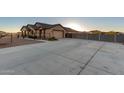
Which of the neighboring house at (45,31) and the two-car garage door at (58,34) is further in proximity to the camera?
the two-car garage door at (58,34)

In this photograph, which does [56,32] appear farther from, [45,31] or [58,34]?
[45,31]

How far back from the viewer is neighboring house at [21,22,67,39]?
2066 cm

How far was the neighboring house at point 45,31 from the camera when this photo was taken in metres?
20.7

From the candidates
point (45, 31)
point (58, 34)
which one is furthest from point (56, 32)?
point (45, 31)

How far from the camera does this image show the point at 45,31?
2069 cm

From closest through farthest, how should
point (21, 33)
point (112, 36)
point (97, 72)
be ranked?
point (97, 72) < point (112, 36) < point (21, 33)

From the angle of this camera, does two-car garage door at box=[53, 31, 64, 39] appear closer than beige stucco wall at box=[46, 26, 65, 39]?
No

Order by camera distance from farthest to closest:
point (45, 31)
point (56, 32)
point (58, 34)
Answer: point (58, 34) → point (56, 32) → point (45, 31)

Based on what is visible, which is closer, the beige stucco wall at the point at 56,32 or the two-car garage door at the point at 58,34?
the beige stucco wall at the point at 56,32

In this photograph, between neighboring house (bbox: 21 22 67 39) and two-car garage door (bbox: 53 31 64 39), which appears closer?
neighboring house (bbox: 21 22 67 39)
